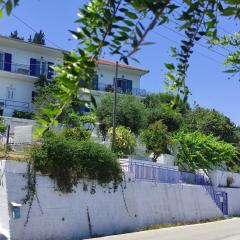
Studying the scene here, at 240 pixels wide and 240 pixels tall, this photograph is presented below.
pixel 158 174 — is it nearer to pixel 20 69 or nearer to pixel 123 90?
pixel 20 69

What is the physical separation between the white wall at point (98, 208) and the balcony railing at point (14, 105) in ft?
58.5

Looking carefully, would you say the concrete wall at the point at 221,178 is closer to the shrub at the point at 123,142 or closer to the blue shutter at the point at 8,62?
the shrub at the point at 123,142

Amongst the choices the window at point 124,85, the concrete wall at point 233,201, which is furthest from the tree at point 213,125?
the concrete wall at point 233,201

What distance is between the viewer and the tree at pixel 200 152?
40.0 metres

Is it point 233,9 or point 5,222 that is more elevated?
point 233,9

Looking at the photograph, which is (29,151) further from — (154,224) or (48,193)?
(154,224)

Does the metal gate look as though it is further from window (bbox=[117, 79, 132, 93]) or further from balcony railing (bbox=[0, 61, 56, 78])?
balcony railing (bbox=[0, 61, 56, 78])

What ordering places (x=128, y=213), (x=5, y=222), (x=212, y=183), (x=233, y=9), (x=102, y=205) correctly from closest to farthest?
(x=233, y=9)
(x=5, y=222)
(x=102, y=205)
(x=128, y=213)
(x=212, y=183)

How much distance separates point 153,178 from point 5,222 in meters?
12.1

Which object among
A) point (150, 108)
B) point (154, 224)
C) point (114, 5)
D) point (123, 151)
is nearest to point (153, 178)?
point (154, 224)

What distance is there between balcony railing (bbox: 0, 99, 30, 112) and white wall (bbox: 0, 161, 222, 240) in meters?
17.8

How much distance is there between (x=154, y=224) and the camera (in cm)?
2888

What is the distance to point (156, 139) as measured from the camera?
39.7 m

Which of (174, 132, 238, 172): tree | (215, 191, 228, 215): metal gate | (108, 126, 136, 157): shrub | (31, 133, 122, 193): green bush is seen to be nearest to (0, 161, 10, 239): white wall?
(31, 133, 122, 193): green bush
